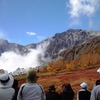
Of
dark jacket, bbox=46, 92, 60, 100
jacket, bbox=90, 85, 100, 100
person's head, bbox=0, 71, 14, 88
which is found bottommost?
dark jacket, bbox=46, 92, 60, 100

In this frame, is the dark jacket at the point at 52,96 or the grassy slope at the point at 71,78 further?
the grassy slope at the point at 71,78

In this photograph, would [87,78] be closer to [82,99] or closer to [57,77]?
[57,77]

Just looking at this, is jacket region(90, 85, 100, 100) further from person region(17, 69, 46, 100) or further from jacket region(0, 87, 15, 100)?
jacket region(0, 87, 15, 100)

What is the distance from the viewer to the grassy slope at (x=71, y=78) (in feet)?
87.4

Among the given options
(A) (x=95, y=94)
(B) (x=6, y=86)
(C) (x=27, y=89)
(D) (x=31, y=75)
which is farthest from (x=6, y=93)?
(A) (x=95, y=94)

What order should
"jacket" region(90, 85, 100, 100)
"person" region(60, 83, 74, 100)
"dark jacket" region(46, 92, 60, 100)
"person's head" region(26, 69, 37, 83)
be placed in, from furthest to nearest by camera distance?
"person" region(60, 83, 74, 100) < "dark jacket" region(46, 92, 60, 100) < "person's head" region(26, 69, 37, 83) < "jacket" region(90, 85, 100, 100)

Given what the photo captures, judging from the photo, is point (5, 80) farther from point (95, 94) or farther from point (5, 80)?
point (95, 94)

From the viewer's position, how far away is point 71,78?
28.9m

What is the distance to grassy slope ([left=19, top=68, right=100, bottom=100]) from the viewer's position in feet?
87.4

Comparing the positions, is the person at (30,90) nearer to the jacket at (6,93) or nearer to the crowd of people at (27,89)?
the crowd of people at (27,89)

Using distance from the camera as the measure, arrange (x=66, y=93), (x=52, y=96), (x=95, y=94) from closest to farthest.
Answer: (x=95, y=94)
(x=52, y=96)
(x=66, y=93)

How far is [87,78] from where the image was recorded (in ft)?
91.5

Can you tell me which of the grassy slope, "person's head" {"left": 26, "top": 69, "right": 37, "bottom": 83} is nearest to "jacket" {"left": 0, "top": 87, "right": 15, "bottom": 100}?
"person's head" {"left": 26, "top": 69, "right": 37, "bottom": 83}

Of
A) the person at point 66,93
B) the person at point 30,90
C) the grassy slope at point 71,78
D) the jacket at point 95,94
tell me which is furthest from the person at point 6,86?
the grassy slope at point 71,78
